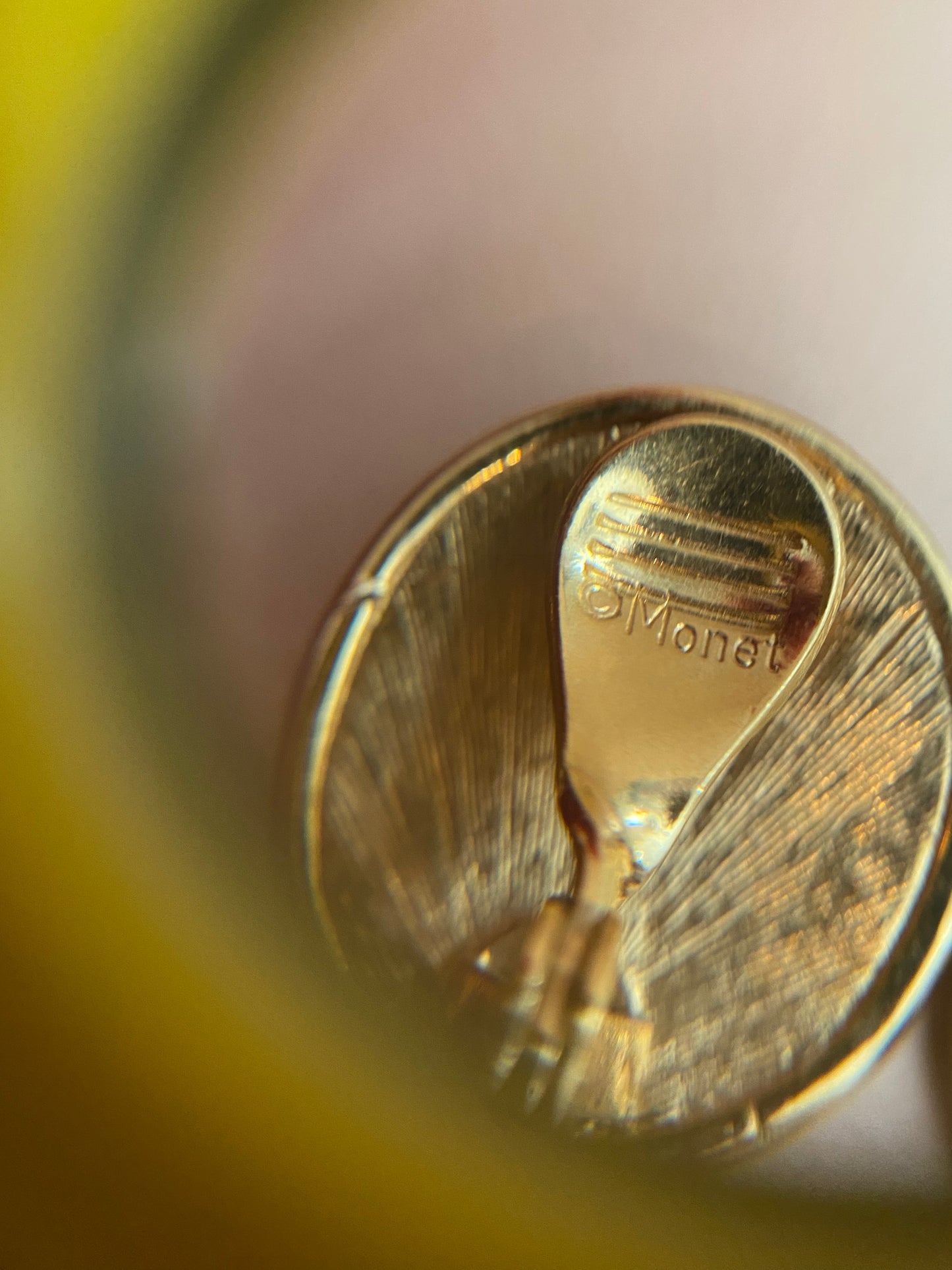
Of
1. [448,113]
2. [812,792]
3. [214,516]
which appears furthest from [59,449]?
[812,792]

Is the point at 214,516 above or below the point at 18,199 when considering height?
below

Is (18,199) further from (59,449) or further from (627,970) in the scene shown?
(627,970)

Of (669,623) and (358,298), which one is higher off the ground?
(358,298)

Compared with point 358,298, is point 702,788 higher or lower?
lower

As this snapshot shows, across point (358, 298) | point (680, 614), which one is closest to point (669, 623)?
point (680, 614)

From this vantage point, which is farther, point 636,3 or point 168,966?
point 636,3

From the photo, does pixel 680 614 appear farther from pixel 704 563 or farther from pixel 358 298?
pixel 358 298
